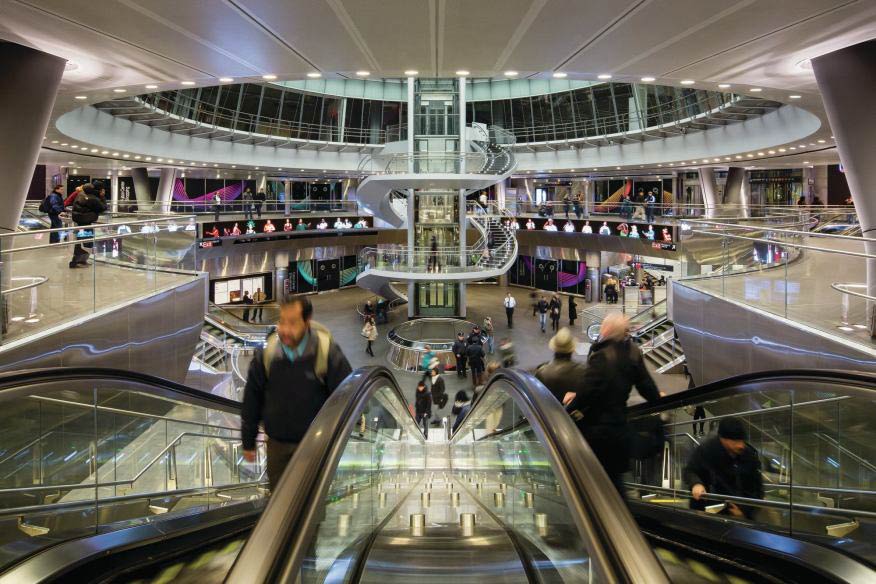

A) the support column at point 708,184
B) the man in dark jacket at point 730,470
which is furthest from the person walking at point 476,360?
the support column at point 708,184

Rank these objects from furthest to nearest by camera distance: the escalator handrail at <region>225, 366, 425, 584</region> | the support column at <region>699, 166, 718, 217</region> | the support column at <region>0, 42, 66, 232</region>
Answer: the support column at <region>699, 166, 718, 217</region>
the support column at <region>0, 42, 66, 232</region>
the escalator handrail at <region>225, 366, 425, 584</region>

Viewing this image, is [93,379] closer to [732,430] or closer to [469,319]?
[732,430]

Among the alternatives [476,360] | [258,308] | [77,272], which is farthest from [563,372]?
[258,308]

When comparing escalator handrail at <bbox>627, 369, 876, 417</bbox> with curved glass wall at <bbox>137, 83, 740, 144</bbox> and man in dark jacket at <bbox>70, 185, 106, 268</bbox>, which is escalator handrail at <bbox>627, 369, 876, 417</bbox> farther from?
curved glass wall at <bbox>137, 83, 740, 144</bbox>

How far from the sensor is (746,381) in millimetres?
4574

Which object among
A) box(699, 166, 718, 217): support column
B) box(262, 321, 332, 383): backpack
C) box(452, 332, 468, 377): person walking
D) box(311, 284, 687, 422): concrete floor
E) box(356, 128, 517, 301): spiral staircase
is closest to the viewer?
box(262, 321, 332, 383): backpack

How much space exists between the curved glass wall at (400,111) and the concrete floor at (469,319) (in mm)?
10469

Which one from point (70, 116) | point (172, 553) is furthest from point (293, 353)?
point (70, 116)

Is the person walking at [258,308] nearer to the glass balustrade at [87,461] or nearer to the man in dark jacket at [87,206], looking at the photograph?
the man in dark jacket at [87,206]

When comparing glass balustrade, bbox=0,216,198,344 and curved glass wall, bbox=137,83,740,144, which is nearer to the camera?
glass balustrade, bbox=0,216,198,344

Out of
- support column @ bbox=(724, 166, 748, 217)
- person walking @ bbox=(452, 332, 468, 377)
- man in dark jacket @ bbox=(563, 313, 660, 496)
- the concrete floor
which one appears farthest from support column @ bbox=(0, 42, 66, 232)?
support column @ bbox=(724, 166, 748, 217)

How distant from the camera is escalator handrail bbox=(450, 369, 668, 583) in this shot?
7.03 feet

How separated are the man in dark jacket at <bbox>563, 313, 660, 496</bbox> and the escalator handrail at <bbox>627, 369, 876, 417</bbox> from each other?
564 mm

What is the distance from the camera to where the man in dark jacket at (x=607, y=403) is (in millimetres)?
4562
